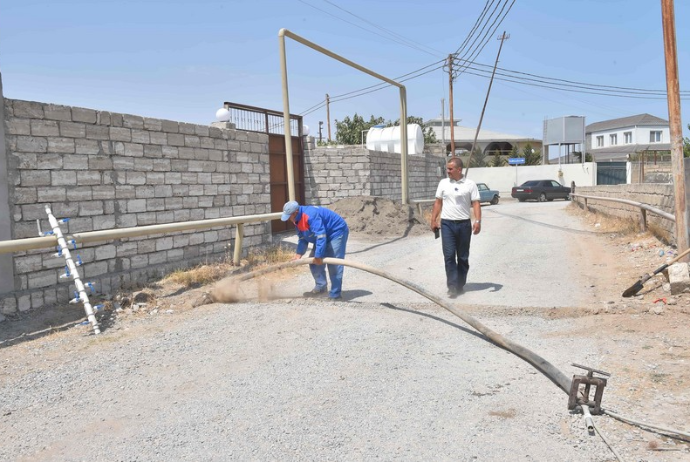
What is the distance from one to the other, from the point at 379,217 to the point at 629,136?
61.6 meters

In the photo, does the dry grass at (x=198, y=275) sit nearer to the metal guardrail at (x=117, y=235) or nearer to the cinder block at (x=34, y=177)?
the metal guardrail at (x=117, y=235)

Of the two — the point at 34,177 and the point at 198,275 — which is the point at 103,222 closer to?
the point at 34,177

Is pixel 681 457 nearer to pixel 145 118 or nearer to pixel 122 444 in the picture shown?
pixel 122 444

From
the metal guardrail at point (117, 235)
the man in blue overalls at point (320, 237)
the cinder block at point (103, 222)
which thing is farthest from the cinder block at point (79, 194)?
the man in blue overalls at point (320, 237)

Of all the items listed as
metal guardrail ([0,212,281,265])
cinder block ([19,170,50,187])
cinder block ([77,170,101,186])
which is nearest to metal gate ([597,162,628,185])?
metal guardrail ([0,212,281,265])

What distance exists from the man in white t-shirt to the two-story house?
200 ft

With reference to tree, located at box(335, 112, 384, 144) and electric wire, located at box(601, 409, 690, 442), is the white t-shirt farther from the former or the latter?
tree, located at box(335, 112, 384, 144)

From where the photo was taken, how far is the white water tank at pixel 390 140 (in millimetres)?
24891

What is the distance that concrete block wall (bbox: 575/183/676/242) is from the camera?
32.9 ft

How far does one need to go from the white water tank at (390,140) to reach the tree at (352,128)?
22460mm

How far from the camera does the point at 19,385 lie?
4.75 meters

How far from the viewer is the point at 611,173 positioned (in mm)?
41188

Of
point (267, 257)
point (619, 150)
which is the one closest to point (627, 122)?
point (619, 150)

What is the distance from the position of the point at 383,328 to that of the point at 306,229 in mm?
1837
